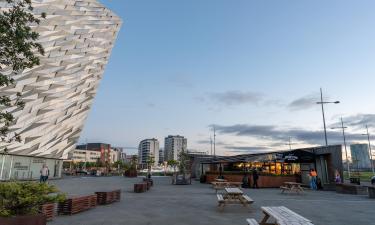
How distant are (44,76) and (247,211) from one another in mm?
42364

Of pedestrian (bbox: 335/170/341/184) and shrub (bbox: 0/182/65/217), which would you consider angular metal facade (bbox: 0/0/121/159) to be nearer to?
shrub (bbox: 0/182/65/217)

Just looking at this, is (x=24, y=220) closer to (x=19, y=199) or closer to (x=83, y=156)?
(x=19, y=199)

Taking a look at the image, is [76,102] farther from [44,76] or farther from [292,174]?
[292,174]

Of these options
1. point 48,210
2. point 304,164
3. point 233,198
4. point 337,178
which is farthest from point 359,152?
point 48,210

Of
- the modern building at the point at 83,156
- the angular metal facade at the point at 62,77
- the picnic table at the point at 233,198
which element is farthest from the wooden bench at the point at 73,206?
the modern building at the point at 83,156

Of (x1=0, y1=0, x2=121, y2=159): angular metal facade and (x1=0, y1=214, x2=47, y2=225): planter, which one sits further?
(x1=0, y1=0, x2=121, y2=159): angular metal facade

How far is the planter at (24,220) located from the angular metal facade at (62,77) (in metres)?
36.0

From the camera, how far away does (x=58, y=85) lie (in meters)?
47.5

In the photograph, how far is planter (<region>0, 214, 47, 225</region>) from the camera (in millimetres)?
6476

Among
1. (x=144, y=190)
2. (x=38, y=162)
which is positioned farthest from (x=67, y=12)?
(x=144, y=190)

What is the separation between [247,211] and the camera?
1270cm

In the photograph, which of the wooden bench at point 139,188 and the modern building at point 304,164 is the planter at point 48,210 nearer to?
the wooden bench at point 139,188

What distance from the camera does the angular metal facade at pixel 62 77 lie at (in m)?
41.8

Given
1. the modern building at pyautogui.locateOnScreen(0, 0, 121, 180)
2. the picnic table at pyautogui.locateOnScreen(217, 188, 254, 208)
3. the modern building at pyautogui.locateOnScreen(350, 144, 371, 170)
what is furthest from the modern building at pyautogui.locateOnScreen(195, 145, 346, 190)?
the modern building at pyautogui.locateOnScreen(350, 144, 371, 170)
